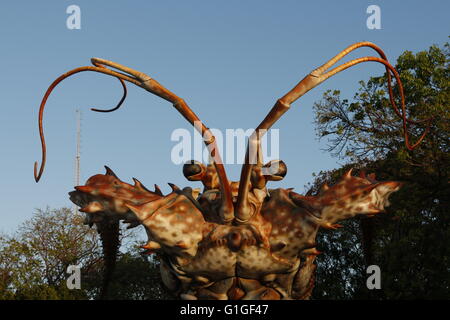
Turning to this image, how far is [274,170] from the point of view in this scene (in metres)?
7.56

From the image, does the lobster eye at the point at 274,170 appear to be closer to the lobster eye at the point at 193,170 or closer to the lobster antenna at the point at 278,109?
the lobster antenna at the point at 278,109

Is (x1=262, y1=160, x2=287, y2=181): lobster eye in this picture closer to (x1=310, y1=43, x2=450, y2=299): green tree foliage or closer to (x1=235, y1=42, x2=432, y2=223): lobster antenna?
(x1=235, y1=42, x2=432, y2=223): lobster antenna

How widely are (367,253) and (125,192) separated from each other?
3415mm

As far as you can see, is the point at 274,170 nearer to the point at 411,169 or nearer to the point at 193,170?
the point at 193,170

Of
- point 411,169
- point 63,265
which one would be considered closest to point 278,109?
point 411,169

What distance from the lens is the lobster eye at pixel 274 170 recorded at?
755cm

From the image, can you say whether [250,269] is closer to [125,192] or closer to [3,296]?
[125,192]

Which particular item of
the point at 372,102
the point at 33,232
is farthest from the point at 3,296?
the point at 372,102

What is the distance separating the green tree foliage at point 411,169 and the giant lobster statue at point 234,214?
43.4 feet

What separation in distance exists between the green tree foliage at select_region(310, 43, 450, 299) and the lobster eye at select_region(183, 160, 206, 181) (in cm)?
A: 1352

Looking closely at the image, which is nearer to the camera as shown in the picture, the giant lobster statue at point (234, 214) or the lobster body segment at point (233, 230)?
the giant lobster statue at point (234, 214)

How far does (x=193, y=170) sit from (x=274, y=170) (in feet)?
3.01

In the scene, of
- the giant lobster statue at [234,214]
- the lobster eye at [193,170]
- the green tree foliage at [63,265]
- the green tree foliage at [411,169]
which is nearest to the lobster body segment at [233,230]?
the giant lobster statue at [234,214]
